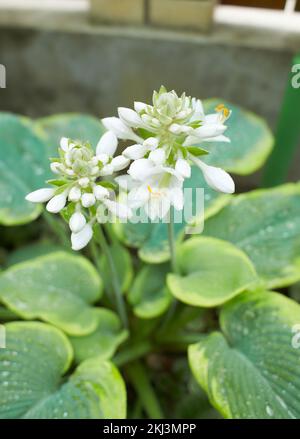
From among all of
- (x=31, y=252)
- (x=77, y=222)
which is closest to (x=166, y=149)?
(x=77, y=222)

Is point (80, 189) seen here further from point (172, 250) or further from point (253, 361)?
point (253, 361)

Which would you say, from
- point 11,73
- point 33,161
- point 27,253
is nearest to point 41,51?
point 11,73

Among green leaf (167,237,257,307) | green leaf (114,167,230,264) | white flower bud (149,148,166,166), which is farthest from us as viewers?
green leaf (114,167,230,264)

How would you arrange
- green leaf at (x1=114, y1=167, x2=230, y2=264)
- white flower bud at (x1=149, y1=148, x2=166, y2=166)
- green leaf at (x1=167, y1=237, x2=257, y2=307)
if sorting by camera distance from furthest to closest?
1. green leaf at (x1=114, y1=167, x2=230, y2=264)
2. green leaf at (x1=167, y1=237, x2=257, y2=307)
3. white flower bud at (x1=149, y1=148, x2=166, y2=166)

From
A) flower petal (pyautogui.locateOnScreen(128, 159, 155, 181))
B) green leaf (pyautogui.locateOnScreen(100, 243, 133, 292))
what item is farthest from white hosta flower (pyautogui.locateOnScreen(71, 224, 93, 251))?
green leaf (pyautogui.locateOnScreen(100, 243, 133, 292))

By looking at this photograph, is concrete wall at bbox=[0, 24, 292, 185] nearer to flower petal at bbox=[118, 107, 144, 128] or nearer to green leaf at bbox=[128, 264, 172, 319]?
green leaf at bbox=[128, 264, 172, 319]

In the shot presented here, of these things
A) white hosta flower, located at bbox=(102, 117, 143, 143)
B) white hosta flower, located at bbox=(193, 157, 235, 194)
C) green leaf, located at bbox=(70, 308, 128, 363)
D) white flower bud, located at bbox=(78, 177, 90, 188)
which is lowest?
green leaf, located at bbox=(70, 308, 128, 363)

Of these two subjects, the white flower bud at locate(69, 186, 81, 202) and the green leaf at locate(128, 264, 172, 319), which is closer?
the white flower bud at locate(69, 186, 81, 202)
